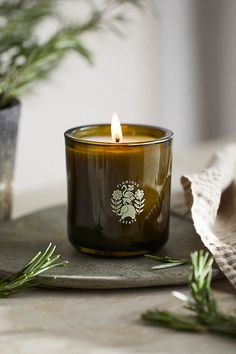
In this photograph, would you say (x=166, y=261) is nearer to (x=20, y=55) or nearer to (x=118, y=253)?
(x=118, y=253)

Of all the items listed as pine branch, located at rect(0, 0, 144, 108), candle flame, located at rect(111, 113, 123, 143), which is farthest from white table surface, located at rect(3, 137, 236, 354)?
pine branch, located at rect(0, 0, 144, 108)

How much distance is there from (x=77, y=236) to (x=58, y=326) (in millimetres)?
129

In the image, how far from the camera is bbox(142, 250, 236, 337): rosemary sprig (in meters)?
0.50

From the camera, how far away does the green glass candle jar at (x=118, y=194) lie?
2.02 feet

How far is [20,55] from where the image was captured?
2.64ft

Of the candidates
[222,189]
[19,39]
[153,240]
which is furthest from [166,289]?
[19,39]

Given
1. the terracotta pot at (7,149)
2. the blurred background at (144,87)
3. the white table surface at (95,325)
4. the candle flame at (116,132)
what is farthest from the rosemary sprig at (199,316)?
the blurred background at (144,87)

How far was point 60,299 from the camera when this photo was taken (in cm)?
58

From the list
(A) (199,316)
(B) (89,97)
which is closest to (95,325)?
(A) (199,316)

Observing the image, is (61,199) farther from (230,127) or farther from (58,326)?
(230,127)

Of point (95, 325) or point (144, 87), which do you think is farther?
point (144, 87)

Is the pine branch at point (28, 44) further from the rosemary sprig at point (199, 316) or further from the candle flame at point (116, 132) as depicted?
the rosemary sprig at point (199, 316)

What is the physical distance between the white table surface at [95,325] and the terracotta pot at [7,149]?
0.69ft

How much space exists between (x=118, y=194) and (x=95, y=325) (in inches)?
5.1
